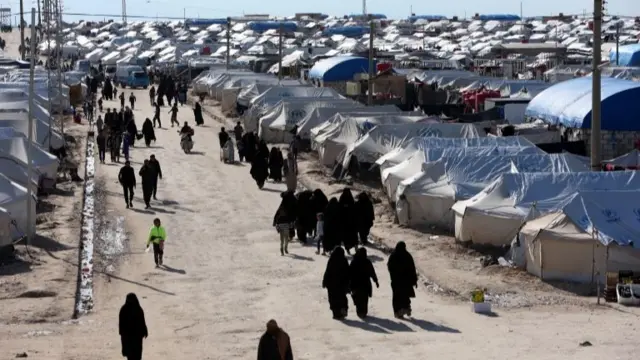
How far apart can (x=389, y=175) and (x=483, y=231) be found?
519 cm

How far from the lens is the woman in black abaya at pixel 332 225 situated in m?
20.3

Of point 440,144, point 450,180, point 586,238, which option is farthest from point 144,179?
point 586,238

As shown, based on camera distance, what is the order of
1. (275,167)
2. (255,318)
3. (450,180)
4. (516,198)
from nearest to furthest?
(255,318) → (516,198) → (450,180) → (275,167)

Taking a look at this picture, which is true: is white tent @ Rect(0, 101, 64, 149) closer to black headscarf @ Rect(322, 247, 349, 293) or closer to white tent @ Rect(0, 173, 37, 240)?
white tent @ Rect(0, 173, 37, 240)

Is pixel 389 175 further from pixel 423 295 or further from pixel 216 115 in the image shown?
pixel 216 115

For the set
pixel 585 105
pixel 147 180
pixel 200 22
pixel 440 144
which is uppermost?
pixel 200 22

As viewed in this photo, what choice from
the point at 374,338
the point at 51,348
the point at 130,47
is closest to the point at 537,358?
the point at 374,338

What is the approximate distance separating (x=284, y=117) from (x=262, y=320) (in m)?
22.2

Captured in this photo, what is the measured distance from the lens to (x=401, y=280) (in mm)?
16016

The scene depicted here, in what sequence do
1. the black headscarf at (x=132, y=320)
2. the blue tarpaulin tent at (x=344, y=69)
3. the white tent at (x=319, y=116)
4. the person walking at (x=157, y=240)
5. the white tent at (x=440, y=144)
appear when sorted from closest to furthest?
the black headscarf at (x=132, y=320), the person walking at (x=157, y=240), the white tent at (x=440, y=144), the white tent at (x=319, y=116), the blue tarpaulin tent at (x=344, y=69)

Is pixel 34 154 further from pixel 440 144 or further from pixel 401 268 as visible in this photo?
pixel 401 268

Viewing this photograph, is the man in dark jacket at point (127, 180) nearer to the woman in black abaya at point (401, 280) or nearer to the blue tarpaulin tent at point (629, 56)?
the woman in black abaya at point (401, 280)

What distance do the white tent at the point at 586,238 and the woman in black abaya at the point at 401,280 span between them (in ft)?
10.1

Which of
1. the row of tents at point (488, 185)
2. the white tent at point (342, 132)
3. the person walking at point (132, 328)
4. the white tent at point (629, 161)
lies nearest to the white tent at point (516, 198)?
the row of tents at point (488, 185)
